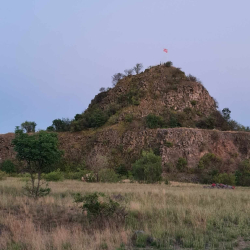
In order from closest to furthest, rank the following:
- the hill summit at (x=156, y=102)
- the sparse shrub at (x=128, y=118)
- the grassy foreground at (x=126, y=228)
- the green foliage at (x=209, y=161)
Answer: the grassy foreground at (x=126, y=228) → the green foliage at (x=209, y=161) → the sparse shrub at (x=128, y=118) → the hill summit at (x=156, y=102)

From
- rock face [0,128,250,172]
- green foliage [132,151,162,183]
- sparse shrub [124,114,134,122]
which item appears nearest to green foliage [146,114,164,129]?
rock face [0,128,250,172]

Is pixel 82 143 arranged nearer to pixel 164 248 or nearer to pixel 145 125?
pixel 145 125

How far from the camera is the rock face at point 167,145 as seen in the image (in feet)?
165

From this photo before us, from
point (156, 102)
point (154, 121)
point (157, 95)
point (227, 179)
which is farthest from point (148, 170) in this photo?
point (157, 95)

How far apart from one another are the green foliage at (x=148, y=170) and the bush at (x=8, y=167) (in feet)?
85.4

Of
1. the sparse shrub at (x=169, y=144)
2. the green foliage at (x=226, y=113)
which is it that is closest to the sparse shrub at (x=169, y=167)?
the sparse shrub at (x=169, y=144)

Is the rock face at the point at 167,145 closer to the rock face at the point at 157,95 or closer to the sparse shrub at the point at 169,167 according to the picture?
the sparse shrub at the point at 169,167

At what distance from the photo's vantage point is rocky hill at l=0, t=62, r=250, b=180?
5059cm

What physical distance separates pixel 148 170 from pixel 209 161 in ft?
63.9

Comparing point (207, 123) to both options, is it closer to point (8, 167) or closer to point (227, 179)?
point (227, 179)

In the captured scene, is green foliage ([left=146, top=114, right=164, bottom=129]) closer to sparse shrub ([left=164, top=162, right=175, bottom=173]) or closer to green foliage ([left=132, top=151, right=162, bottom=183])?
sparse shrub ([left=164, top=162, right=175, bottom=173])

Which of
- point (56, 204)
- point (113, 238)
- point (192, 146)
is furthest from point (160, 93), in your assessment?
point (113, 238)

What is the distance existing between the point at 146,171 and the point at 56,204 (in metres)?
22.0

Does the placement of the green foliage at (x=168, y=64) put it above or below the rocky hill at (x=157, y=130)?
above
